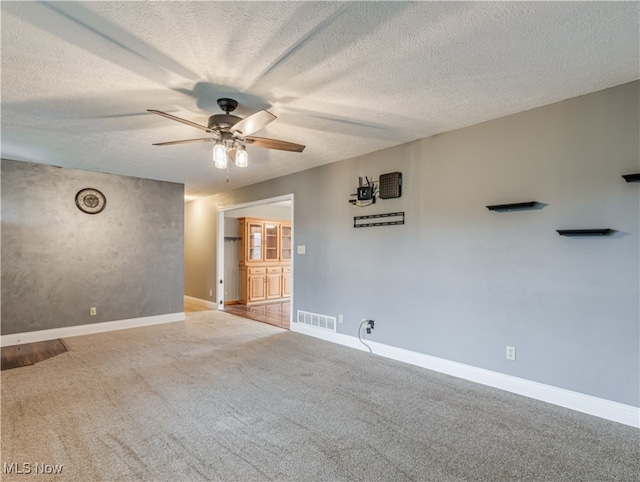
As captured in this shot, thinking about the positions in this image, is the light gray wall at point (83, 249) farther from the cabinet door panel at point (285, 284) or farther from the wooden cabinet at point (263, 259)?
the cabinet door panel at point (285, 284)

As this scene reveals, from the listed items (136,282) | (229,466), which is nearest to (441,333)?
(229,466)

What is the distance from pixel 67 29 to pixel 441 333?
153 inches

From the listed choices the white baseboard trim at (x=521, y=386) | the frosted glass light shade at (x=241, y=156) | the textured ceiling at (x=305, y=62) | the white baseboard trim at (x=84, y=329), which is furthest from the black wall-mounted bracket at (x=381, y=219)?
the white baseboard trim at (x=84, y=329)

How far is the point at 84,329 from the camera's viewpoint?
5066 millimetres

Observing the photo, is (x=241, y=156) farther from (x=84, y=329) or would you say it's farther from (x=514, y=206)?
(x=84, y=329)

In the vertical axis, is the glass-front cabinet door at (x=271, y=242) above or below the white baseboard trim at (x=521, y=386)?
above

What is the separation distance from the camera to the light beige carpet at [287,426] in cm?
196

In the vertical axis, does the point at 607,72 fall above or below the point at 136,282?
above

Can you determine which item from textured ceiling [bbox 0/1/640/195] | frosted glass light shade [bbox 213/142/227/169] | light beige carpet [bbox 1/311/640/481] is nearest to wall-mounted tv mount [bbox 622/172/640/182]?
textured ceiling [bbox 0/1/640/195]

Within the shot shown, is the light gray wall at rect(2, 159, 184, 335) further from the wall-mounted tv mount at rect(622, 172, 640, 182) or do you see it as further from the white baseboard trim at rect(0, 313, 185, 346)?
the wall-mounted tv mount at rect(622, 172, 640, 182)

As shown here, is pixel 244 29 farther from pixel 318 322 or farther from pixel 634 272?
pixel 318 322

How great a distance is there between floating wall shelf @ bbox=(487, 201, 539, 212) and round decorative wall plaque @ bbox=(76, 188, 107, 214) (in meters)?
5.57

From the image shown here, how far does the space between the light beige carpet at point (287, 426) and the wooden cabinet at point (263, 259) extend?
406 cm

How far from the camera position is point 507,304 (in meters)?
3.07
